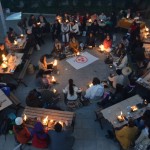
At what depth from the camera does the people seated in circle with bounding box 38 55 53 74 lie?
1431 cm

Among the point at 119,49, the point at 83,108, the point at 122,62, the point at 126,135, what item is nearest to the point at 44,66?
the point at 83,108

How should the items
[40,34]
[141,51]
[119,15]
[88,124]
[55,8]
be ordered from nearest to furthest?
1. [88,124]
2. [141,51]
3. [40,34]
4. [119,15]
5. [55,8]

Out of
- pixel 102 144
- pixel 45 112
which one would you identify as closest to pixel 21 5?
pixel 45 112

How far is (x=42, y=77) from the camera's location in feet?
47.6

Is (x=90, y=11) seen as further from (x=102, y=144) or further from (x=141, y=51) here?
(x=102, y=144)

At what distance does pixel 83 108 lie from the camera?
1297 cm

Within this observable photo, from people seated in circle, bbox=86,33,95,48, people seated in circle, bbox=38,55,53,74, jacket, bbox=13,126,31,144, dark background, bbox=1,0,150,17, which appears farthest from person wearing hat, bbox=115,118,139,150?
dark background, bbox=1,0,150,17

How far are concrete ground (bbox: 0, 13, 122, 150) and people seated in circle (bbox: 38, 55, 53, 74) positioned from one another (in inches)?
21.8

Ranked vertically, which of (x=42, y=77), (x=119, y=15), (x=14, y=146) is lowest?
(x=14, y=146)

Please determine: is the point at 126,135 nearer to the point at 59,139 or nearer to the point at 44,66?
the point at 59,139

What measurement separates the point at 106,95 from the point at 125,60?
2.69 metres

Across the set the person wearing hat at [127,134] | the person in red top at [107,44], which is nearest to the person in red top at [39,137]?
the person wearing hat at [127,134]

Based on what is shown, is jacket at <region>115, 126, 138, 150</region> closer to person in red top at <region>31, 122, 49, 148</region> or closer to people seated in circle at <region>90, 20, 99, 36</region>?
person in red top at <region>31, 122, 49, 148</region>

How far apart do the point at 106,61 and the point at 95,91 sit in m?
3.45
